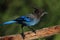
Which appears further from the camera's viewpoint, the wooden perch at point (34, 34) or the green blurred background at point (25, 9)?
the green blurred background at point (25, 9)

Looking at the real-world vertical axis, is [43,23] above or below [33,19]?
above

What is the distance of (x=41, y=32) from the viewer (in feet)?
3.35

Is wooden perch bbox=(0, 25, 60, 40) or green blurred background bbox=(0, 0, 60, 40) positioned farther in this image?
green blurred background bbox=(0, 0, 60, 40)

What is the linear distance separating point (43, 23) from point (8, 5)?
28 cm

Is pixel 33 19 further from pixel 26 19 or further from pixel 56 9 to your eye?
pixel 56 9

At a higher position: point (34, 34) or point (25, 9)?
point (25, 9)

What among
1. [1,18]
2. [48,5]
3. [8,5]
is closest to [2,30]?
[1,18]

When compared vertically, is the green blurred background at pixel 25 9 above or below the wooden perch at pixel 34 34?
above

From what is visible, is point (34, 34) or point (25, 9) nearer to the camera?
point (34, 34)

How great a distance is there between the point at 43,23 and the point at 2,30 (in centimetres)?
29

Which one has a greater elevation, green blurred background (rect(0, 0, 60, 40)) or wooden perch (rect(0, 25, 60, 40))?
green blurred background (rect(0, 0, 60, 40))

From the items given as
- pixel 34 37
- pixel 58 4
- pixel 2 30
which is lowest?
pixel 34 37

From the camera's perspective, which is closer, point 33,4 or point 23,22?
point 23,22

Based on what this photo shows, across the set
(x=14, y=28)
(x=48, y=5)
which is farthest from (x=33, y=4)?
(x=14, y=28)
